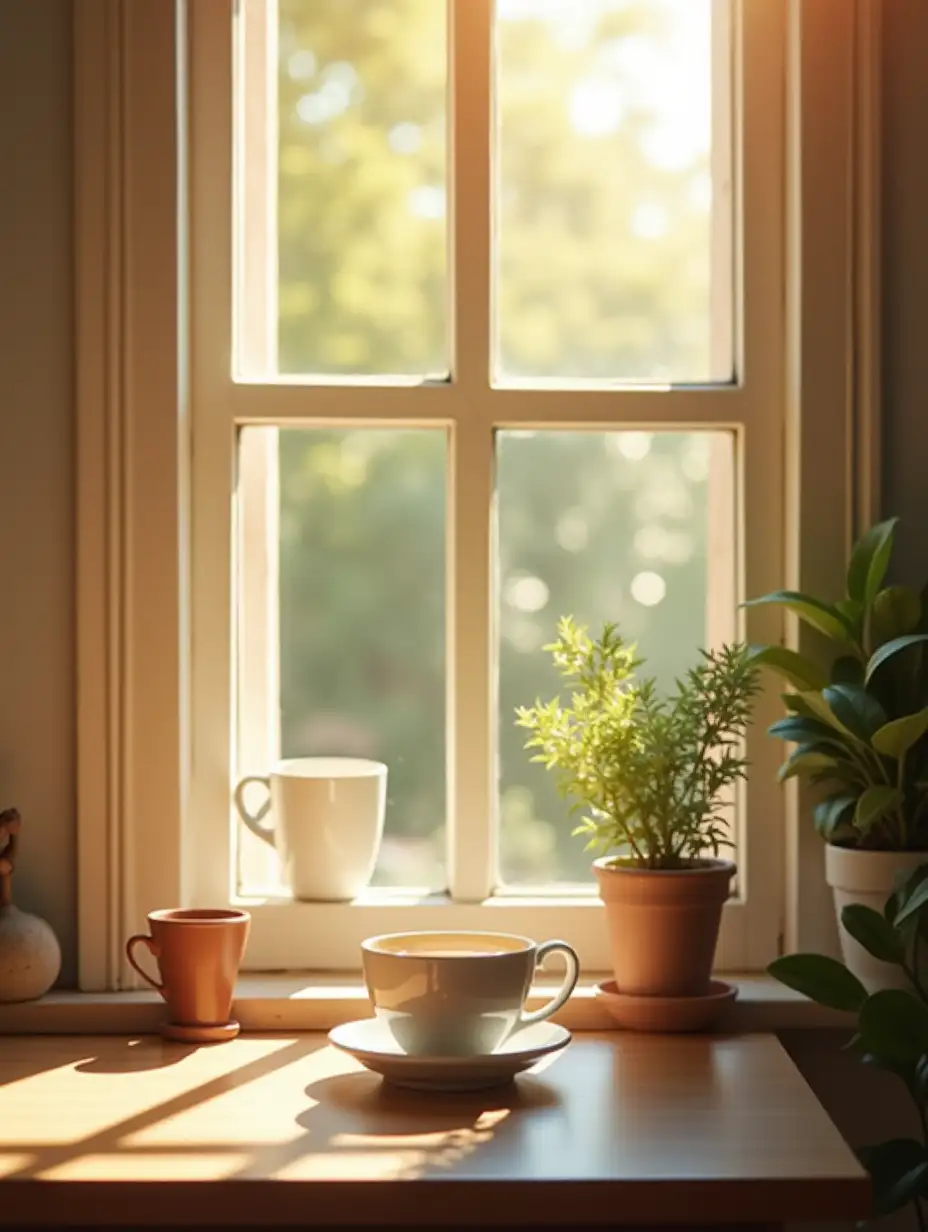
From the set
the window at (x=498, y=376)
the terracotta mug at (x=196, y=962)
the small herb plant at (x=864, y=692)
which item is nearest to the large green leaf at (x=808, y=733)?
the small herb plant at (x=864, y=692)

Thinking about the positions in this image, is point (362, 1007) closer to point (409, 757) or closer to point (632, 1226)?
point (409, 757)

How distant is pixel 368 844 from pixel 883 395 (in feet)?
2.67

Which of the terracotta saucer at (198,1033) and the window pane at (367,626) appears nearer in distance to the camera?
the terracotta saucer at (198,1033)

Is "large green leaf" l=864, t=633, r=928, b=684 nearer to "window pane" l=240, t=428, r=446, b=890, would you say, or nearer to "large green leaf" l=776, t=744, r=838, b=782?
"large green leaf" l=776, t=744, r=838, b=782

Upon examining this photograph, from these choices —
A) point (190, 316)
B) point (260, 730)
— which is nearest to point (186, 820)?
point (260, 730)

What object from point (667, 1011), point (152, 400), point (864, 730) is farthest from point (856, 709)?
point (152, 400)

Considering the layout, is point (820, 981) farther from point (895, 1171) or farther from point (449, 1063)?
point (449, 1063)

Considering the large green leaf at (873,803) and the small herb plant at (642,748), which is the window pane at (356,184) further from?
the large green leaf at (873,803)

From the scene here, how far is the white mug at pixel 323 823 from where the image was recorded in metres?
1.86

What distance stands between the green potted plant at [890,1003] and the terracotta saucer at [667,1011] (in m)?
0.12

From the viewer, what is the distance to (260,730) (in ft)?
6.41

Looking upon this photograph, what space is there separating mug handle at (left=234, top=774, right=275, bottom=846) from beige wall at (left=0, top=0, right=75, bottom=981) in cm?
20

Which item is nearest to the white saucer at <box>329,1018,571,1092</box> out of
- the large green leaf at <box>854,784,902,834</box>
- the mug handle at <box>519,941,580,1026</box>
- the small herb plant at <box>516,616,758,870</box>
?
the mug handle at <box>519,941,580,1026</box>

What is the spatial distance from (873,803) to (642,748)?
253mm
